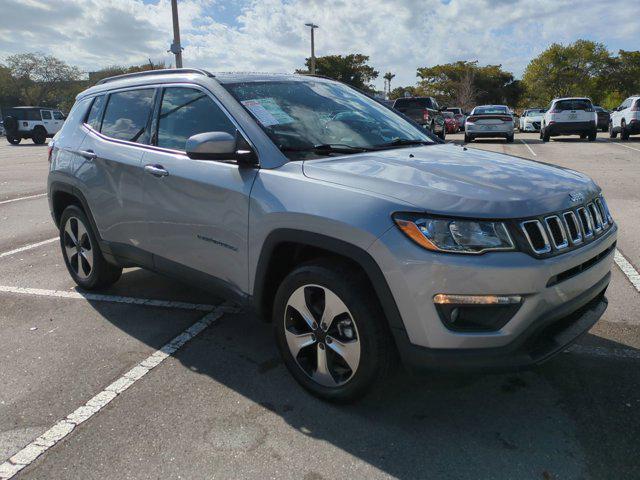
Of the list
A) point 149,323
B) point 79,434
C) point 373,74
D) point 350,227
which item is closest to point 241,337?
point 149,323

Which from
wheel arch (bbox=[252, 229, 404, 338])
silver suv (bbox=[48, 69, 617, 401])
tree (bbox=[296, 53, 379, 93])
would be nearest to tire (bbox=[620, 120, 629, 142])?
silver suv (bbox=[48, 69, 617, 401])

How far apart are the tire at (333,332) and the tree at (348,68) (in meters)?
69.8

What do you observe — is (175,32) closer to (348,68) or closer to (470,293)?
(470,293)

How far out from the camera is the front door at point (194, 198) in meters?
3.00

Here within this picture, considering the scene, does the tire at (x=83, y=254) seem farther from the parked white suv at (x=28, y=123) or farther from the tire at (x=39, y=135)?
the tire at (x=39, y=135)

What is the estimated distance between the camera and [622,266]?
16.4 ft

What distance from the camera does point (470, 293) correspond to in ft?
7.25

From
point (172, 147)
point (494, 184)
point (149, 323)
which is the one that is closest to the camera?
point (494, 184)

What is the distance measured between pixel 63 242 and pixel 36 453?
261 cm

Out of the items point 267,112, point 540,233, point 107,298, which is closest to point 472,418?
point 540,233

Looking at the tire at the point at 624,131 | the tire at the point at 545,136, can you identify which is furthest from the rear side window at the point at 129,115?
the tire at the point at 624,131

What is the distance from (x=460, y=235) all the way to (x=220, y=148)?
53.6 inches

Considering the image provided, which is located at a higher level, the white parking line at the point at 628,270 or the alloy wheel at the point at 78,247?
the alloy wheel at the point at 78,247

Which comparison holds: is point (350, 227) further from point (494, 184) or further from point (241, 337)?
point (241, 337)
